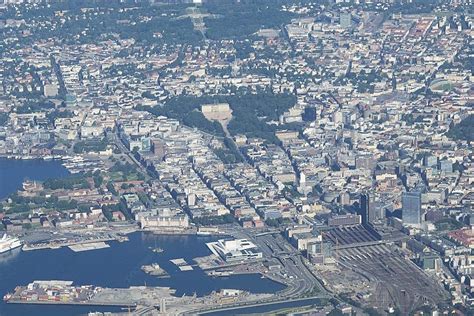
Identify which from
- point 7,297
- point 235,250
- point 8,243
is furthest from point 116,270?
point 8,243

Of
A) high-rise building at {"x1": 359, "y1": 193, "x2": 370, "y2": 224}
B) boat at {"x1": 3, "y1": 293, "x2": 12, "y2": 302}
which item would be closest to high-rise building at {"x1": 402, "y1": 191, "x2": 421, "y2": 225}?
high-rise building at {"x1": 359, "y1": 193, "x2": 370, "y2": 224}

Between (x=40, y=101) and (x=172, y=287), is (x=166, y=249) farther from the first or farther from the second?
(x=40, y=101)

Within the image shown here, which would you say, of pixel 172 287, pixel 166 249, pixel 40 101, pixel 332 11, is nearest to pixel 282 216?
pixel 166 249

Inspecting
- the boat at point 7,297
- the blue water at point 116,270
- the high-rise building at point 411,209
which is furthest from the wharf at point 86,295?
the high-rise building at point 411,209

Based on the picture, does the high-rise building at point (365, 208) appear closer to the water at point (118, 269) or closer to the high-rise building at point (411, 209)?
the high-rise building at point (411, 209)

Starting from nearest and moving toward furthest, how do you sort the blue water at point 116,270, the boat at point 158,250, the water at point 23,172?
the blue water at point 116,270 → the boat at point 158,250 → the water at point 23,172
